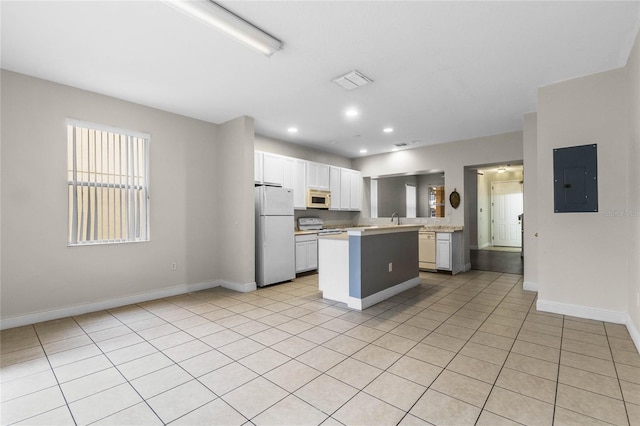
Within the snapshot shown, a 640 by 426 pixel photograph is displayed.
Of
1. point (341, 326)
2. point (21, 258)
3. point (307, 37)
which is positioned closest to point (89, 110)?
point (21, 258)

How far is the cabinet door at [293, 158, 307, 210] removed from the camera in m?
6.30

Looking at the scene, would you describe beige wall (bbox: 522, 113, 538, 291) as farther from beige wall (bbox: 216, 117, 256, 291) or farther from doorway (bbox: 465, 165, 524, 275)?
doorway (bbox: 465, 165, 524, 275)

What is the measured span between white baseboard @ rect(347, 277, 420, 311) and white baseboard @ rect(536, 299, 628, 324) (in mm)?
1727

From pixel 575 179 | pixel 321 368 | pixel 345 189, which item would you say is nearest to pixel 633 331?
pixel 575 179

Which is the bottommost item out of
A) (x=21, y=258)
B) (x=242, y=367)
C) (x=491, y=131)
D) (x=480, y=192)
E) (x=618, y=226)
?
(x=242, y=367)

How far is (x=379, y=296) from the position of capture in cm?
420

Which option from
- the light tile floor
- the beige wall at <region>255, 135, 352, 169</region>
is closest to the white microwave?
the beige wall at <region>255, 135, 352, 169</region>

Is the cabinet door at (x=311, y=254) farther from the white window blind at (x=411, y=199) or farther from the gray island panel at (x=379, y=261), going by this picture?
the white window blind at (x=411, y=199)

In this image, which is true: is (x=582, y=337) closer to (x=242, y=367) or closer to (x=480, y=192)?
(x=242, y=367)

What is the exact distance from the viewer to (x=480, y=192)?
34.1 ft

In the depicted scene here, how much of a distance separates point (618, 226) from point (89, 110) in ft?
21.3

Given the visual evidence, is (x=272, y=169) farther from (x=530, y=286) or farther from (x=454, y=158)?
(x=530, y=286)

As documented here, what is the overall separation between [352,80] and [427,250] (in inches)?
167

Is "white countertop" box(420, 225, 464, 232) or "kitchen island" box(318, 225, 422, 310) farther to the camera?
"white countertop" box(420, 225, 464, 232)
